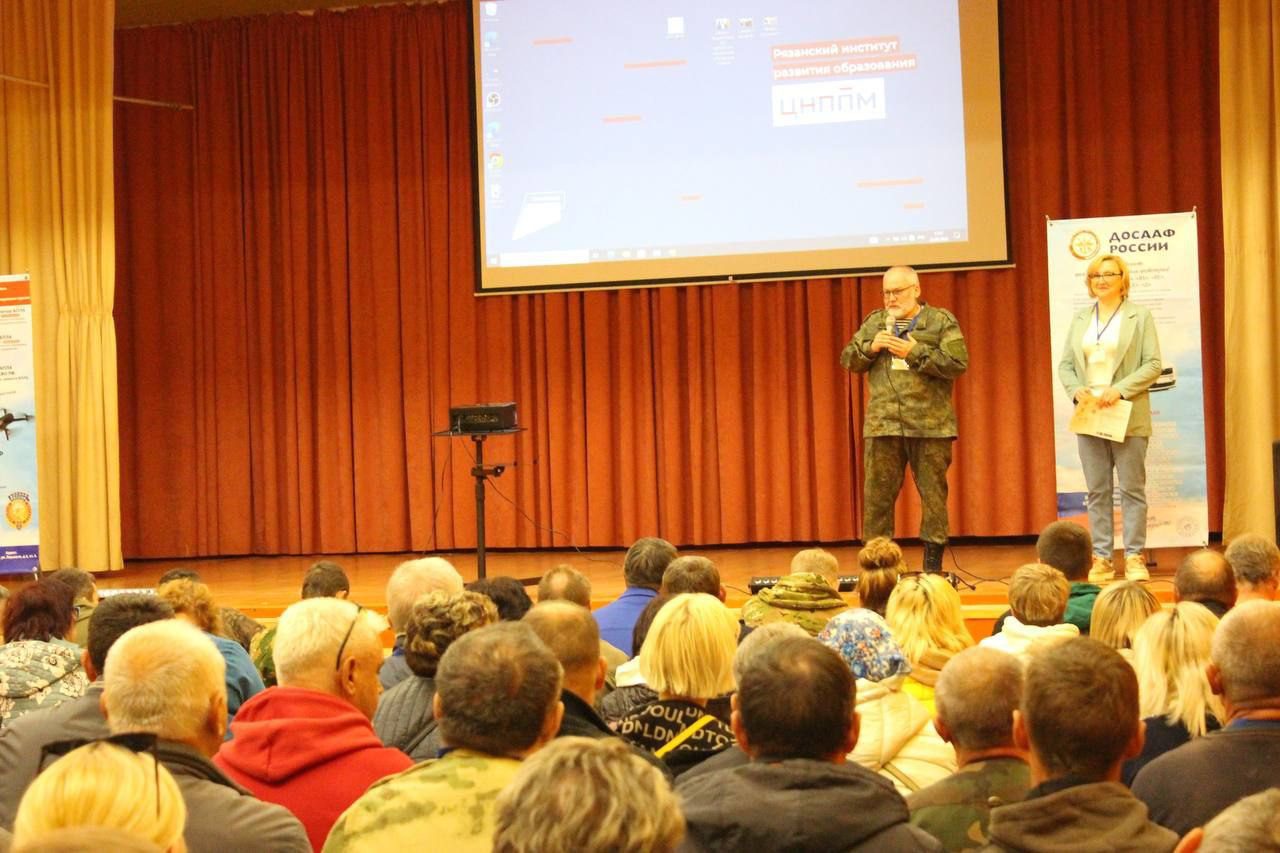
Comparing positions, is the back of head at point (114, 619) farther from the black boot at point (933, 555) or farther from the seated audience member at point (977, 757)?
the black boot at point (933, 555)

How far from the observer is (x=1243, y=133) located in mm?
7246

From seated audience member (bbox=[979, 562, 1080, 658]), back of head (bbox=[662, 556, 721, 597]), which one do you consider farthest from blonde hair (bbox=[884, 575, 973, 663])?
back of head (bbox=[662, 556, 721, 597])

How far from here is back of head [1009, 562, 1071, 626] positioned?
10.6ft

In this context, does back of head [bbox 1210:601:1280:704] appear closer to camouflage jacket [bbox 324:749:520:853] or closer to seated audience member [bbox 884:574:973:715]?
seated audience member [bbox 884:574:973:715]

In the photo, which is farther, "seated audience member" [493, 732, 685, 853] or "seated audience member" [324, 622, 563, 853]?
"seated audience member" [324, 622, 563, 853]

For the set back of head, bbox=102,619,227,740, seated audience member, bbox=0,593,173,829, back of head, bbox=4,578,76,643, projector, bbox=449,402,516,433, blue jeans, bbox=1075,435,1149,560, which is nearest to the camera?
back of head, bbox=102,619,227,740

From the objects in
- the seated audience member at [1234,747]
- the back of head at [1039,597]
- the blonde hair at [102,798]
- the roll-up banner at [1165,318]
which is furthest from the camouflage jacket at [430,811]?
the roll-up banner at [1165,318]

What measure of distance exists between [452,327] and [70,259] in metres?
2.38

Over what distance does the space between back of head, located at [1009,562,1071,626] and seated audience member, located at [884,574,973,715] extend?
0.19 meters

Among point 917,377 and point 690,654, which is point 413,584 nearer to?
point 690,654

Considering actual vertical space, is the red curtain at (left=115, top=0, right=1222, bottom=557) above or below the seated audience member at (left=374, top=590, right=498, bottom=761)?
above

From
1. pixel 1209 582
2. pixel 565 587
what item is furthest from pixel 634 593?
pixel 1209 582

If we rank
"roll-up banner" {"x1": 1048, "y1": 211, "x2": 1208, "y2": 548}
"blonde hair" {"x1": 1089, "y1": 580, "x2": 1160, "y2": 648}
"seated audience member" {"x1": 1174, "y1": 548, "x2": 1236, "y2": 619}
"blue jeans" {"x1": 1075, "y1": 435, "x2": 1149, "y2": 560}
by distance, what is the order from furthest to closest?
"roll-up banner" {"x1": 1048, "y1": 211, "x2": 1208, "y2": 548} → "blue jeans" {"x1": 1075, "y1": 435, "x2": 1149, "y2": 560} → "seated audience member" {"x1": 1174, "y1": 548, "x2": 1236, "y2": 619} → "blonde hair" {"x1": 1089, "y1": 580, "x2": 1160, "y2": 648}

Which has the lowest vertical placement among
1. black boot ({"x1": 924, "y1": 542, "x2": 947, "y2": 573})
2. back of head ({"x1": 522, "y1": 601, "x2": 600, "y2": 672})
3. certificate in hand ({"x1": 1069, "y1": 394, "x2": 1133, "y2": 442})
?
black boot ({"x1": 924, "y1": 542, "x2": 947, "y2": 573})
